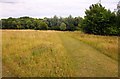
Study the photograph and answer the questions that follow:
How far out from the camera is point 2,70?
917cm

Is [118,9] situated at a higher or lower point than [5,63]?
higher

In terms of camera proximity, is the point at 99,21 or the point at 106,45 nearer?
the point at 106,45

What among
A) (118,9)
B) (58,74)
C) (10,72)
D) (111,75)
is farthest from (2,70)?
(118,9)

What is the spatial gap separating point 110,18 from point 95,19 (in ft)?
9.91

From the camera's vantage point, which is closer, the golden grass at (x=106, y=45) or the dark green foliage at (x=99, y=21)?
the golden grass at (x=106, y=45)

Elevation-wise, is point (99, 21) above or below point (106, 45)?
above

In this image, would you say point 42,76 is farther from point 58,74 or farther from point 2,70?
point 2,70

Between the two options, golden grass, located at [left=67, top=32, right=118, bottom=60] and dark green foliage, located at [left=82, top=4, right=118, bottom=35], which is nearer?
golden grass, located at [left=67, top=32, right=118, bottom=60]

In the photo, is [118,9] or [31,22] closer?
[118,9]

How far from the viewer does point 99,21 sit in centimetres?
4175

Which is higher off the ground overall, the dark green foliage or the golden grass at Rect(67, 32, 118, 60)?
the dark green foliage

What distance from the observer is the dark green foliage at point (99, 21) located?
40375 mm

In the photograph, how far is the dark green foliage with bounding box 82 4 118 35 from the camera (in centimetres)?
4038

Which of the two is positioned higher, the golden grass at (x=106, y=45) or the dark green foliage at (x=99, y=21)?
the dark green foliage at (x=99, y=21)
